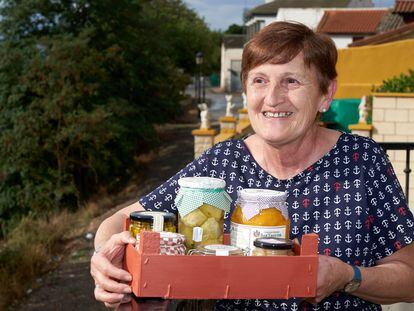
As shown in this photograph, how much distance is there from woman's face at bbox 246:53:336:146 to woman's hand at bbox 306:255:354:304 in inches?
18.8

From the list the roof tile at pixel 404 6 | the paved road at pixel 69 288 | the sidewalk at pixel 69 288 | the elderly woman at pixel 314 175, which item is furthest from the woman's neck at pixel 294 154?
the roof tile at pixel 404 6

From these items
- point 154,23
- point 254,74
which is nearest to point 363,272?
point 254,74

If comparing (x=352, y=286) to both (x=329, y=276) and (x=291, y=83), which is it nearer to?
(x=329, y=276)

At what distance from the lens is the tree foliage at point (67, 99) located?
66.1 feet

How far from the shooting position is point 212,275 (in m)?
1.55

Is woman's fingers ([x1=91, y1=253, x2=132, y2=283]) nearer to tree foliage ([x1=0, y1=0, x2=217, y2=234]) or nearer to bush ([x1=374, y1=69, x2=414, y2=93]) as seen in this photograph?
bush ([x1=374, y1=69, x2=414, y2=93])

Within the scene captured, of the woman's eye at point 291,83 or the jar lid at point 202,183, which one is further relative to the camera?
the woman's eye at point 291,83

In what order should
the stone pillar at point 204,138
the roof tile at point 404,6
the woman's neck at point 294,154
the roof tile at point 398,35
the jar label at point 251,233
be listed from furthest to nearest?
the roof tile at point 404,6 → the roof tile at point 398,35 → the stone pillar at point 204,138 → the woman's neck at point 294,154 → the jar label at point 251,233

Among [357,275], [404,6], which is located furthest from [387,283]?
[404,6]

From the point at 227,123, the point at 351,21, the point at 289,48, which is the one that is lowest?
the point at 227,123

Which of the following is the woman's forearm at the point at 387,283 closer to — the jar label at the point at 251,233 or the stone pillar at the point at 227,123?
the jar label at the point at 251,233

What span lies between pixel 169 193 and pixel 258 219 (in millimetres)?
607

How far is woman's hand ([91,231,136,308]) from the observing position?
5.60ft

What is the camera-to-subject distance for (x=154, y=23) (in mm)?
25484
